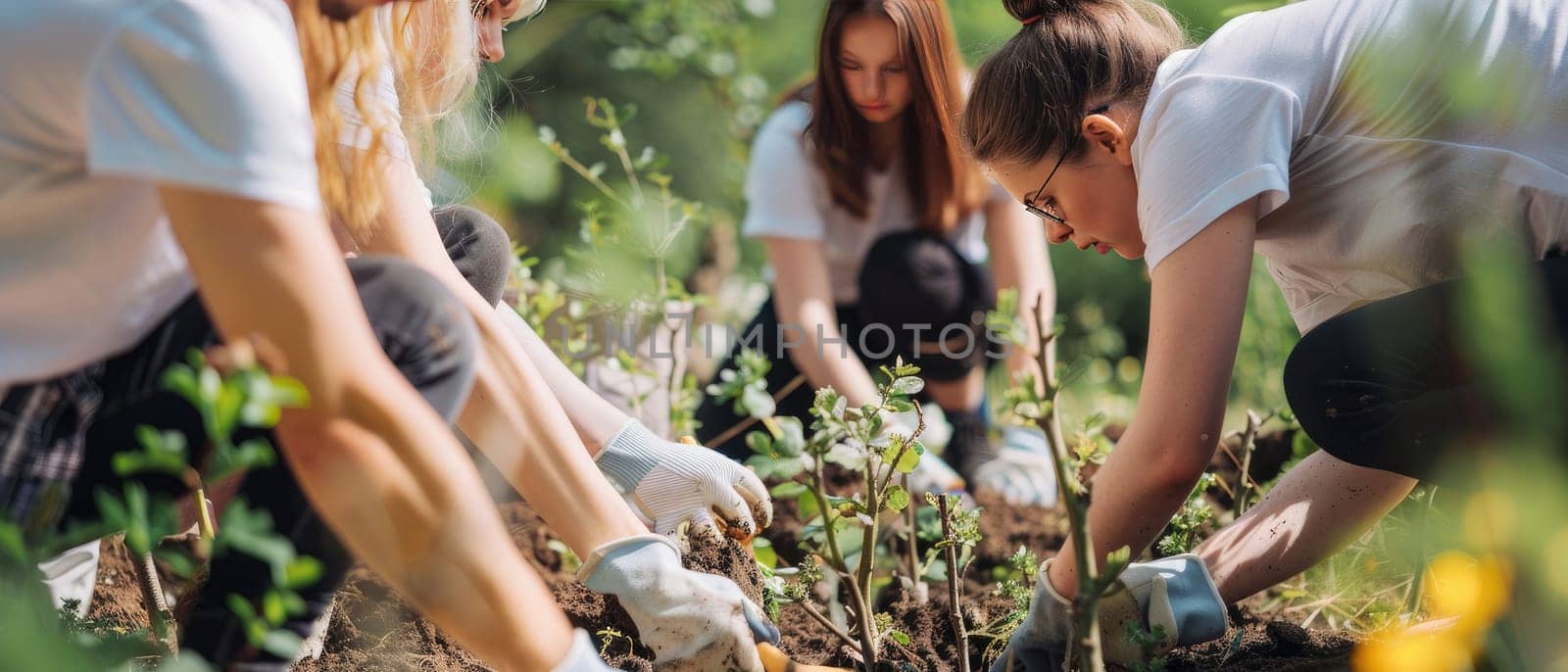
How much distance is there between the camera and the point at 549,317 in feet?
8.14

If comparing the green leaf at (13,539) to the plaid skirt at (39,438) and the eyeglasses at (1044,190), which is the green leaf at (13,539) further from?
the eyeglasses at (1044,190)

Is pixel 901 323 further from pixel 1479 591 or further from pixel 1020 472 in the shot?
pixel 1479 591

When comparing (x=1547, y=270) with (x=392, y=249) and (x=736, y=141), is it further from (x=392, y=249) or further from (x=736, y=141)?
(x=736, y=141)

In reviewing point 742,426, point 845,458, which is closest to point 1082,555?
point 845,458

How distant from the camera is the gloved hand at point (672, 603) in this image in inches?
52.4

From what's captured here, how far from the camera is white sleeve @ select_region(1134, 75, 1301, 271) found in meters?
1.24

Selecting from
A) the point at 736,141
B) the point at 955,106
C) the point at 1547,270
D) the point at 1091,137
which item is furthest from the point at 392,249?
the point at 736,141

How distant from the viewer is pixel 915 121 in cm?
262

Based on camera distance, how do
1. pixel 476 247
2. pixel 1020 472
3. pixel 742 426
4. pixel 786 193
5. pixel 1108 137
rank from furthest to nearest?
pixel 786 193 < pixel 1020 472 < pixel 742 426 < pixel 476 247 < pixel 1108 137

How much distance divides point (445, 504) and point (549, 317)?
154 cm

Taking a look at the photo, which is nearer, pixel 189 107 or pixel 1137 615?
pixel 189 107

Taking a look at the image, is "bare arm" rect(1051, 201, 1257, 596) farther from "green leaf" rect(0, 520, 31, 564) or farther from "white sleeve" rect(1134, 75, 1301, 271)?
"green leaf" rect(0, 520, 31, 564)

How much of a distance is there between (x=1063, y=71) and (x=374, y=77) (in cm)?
75

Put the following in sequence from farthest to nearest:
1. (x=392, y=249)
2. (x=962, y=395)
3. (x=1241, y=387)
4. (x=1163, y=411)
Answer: (x=1241, y=387) → (x=962, y=395) → (x=392, y=249) → (x=1163, y=411)
